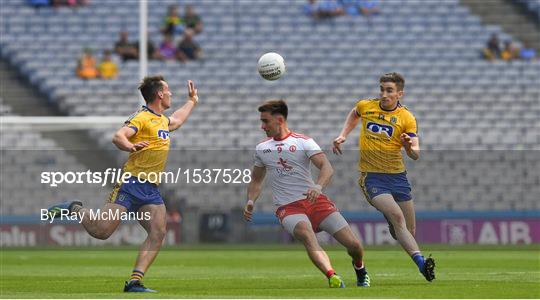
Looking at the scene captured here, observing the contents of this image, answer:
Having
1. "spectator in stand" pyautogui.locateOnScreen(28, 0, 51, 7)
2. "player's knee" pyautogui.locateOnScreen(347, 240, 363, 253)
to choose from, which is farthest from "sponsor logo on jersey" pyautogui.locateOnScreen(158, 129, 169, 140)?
"spectator in stand" pyautogui.locateOnScreen(28, 0, 51, 7)

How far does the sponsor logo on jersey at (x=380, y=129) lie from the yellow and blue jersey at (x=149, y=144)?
265 cm

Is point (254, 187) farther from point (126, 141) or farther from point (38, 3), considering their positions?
point (38, 3)

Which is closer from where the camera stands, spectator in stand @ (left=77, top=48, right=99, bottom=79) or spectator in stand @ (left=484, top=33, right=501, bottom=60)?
spectator in stand @ (left=77, top=48, right=99, bottom=79)

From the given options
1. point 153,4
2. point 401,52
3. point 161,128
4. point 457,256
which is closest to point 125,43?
point 153,4

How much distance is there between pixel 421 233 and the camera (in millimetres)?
26812

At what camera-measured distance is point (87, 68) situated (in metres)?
32.8

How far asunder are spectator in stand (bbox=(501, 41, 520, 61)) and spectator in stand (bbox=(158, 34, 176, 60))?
847cm

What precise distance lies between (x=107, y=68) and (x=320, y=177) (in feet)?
64.6

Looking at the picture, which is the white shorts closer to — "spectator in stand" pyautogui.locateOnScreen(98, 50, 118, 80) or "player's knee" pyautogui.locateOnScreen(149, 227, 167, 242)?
"player's knee" pyautogui.locateOnScreen(149, 227, 167, 242)

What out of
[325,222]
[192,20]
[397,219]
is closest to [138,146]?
[325,222]

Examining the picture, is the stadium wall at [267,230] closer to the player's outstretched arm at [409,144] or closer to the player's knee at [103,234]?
the player's outstretched arm at [409,144]

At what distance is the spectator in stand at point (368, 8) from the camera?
3512 cm

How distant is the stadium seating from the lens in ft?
104

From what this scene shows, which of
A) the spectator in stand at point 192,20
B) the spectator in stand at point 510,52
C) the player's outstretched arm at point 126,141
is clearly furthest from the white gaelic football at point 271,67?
the spectator in stand at point 510,52
